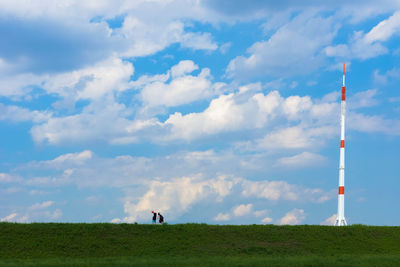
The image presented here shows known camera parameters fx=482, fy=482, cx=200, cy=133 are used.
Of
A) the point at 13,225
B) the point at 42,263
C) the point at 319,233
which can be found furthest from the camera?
the point at 319,233

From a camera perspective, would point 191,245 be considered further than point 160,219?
No

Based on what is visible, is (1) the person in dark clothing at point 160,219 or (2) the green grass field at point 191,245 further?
(1) the person in dark clothing at point 160,219

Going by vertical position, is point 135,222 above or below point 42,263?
above

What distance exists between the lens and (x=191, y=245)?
44281 mm

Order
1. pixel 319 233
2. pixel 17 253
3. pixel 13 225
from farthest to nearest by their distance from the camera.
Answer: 1. pixel 319 233
2. pixel 13 225
3. pixel 17 253

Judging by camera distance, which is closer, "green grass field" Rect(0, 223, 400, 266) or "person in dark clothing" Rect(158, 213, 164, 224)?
"green grass field" Rect(0, 223, 400, 266)

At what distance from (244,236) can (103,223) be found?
14214 millimetres

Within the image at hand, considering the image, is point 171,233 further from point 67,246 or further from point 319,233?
point 319,233

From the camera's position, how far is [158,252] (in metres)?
42.4

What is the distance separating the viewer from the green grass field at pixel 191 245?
38.3 metres

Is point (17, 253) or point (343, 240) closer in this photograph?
point (17, 253)

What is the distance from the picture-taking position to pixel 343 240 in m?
49.7

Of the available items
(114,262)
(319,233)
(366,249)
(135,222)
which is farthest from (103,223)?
(366,249)

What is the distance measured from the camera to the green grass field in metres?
38.3
